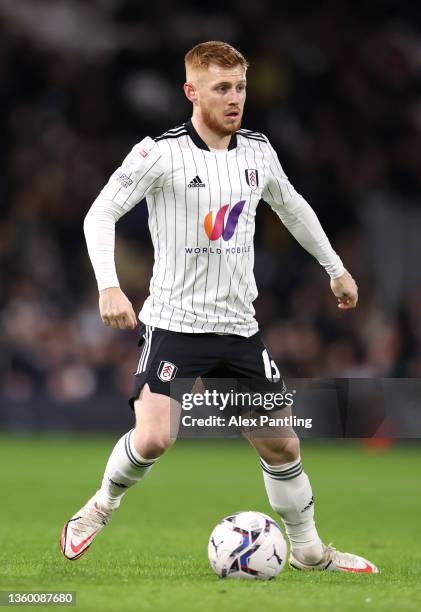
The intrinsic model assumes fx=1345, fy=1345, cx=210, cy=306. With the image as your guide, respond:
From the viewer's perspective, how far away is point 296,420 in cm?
640

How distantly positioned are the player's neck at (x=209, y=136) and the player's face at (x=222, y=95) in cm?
6

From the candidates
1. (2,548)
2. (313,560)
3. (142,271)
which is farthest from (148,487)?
A: (142,271)

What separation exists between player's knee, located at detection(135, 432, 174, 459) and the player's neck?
4.49 ft

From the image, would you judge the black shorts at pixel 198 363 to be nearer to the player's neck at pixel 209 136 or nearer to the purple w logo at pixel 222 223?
the purple w logo at pixel 222 223

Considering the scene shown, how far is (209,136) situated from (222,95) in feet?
0.70

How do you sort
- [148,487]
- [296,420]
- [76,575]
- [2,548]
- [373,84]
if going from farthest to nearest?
[373,84] < [148,487] < [2,548] < [296,420] < [76,575]

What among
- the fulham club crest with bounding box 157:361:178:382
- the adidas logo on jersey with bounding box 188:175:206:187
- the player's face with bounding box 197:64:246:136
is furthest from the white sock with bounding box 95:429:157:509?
the player's face with bounding box 197:64:246:136

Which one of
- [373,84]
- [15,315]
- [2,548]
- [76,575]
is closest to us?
[76,575]

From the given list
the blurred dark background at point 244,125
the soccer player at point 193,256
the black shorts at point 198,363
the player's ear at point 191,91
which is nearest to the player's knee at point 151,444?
the soccer player at point 193,256

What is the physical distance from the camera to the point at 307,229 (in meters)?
6.56

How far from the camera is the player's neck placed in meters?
6.25

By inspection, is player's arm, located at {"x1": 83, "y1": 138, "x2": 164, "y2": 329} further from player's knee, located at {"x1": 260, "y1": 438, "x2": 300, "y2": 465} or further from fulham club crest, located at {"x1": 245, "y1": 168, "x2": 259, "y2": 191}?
player's knee, located at {"x1": 260, "y1": 438, "x2": 300, "y2": 465}

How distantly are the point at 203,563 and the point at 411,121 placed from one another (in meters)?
13.0

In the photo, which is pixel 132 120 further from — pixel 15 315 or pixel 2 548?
pixel 2 548
